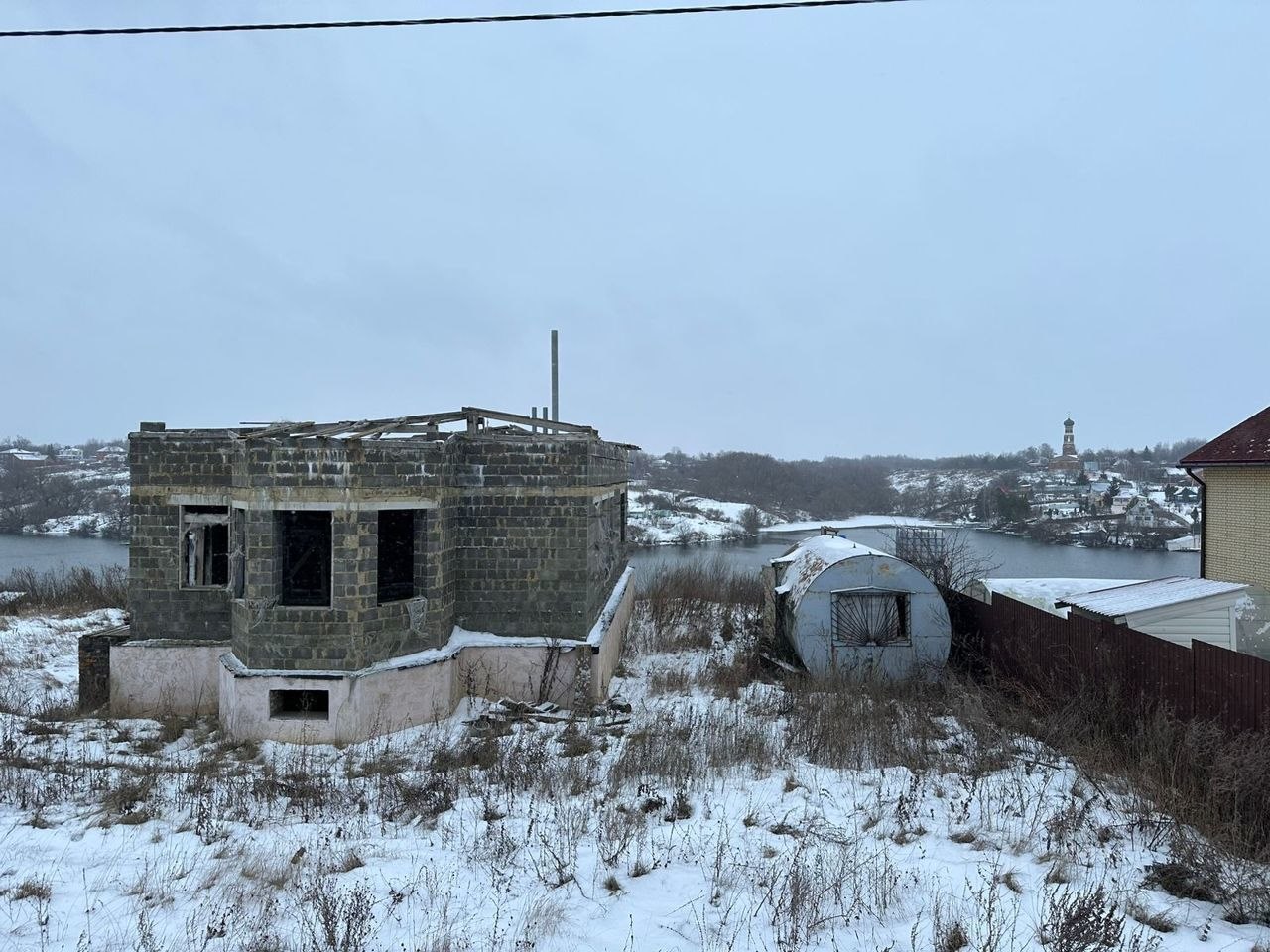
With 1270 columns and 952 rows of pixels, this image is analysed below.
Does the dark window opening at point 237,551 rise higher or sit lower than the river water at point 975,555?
higher

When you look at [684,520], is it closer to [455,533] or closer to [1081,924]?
[455,533]

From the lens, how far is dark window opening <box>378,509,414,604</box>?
10094mm

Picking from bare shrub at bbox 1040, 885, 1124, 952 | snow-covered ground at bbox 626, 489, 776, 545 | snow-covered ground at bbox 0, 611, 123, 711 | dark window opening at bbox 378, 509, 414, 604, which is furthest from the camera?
snow-covered ground at bbox 626, 489, 776, 545

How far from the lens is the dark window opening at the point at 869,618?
11234 mm

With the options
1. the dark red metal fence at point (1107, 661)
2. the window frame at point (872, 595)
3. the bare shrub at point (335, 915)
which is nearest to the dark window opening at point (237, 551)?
the bare shrub at point (335, 915)

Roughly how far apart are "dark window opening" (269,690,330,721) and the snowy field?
0.38 m

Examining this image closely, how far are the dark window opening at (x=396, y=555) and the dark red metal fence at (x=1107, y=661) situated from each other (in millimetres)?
8918

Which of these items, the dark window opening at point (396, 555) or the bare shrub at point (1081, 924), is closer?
the bare shrub at point (1081, 924)

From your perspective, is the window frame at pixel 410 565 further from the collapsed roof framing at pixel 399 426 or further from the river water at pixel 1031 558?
the river water at pixel 1031 558

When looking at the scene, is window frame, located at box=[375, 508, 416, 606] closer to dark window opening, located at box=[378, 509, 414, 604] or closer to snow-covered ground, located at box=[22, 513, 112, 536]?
dark window opening, located at box=[378, 509, 414, 604]

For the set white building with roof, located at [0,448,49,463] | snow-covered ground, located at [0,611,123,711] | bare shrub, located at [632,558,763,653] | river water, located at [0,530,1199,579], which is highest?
white building with roof, located at [0,448,49,463]

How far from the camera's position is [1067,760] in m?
7.45

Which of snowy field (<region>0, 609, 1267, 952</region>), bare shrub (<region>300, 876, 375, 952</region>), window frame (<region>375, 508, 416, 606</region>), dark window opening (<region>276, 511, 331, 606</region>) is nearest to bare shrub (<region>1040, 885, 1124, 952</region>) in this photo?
snowy field (<region>0, 609, 1267, 952</region>)

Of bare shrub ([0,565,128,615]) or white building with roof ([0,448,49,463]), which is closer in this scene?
bare shrub ([0,565,128,615])
